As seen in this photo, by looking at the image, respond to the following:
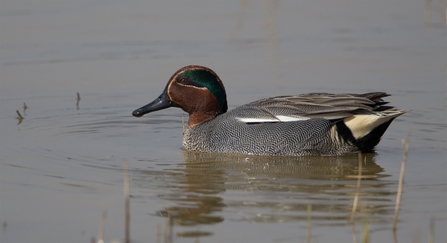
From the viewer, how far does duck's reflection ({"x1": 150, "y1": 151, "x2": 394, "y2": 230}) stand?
6562 millimetres

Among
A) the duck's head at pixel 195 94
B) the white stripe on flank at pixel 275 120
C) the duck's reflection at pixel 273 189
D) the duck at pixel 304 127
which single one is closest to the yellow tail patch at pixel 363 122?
the duck at pixel 304 127

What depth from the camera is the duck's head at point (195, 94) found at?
9.48 metres

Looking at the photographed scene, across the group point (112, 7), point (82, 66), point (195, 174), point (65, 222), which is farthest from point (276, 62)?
point (65, 222)

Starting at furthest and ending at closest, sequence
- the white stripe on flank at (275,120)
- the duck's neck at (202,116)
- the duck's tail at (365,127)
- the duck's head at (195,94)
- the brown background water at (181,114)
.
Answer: the duck's neck at (202,116) → the duck's head at (195,94) → the white stripe on flank at (275,120) → the duck's tail at (365,127) → the brown background water at (181,114)

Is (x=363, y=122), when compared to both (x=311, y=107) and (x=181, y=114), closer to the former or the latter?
(x=311, y=107)

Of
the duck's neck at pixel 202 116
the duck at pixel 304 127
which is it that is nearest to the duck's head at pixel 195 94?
the duck's neck at pixel 202 116

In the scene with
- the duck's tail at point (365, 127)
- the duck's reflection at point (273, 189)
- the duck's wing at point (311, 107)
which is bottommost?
the duck's reflection at point (273, 189)

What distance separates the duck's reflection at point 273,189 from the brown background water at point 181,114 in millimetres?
21

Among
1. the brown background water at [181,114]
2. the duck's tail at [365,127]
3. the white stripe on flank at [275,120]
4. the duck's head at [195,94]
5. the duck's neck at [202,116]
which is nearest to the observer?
the brown background water at [181,114]

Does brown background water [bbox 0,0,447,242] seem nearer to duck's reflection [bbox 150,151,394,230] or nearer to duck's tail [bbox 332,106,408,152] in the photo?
duck's reflection [bbox 150,151,394,230]

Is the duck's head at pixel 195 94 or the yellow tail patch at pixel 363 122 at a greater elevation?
the duck's head at pixel 195 94

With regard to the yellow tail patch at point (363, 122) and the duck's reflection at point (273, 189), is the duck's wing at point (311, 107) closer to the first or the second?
the yellow tail patch at point (363, 122)

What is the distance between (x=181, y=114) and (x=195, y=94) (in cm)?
160

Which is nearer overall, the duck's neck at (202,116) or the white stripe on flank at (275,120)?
the white stripe on flank at (275,120)
